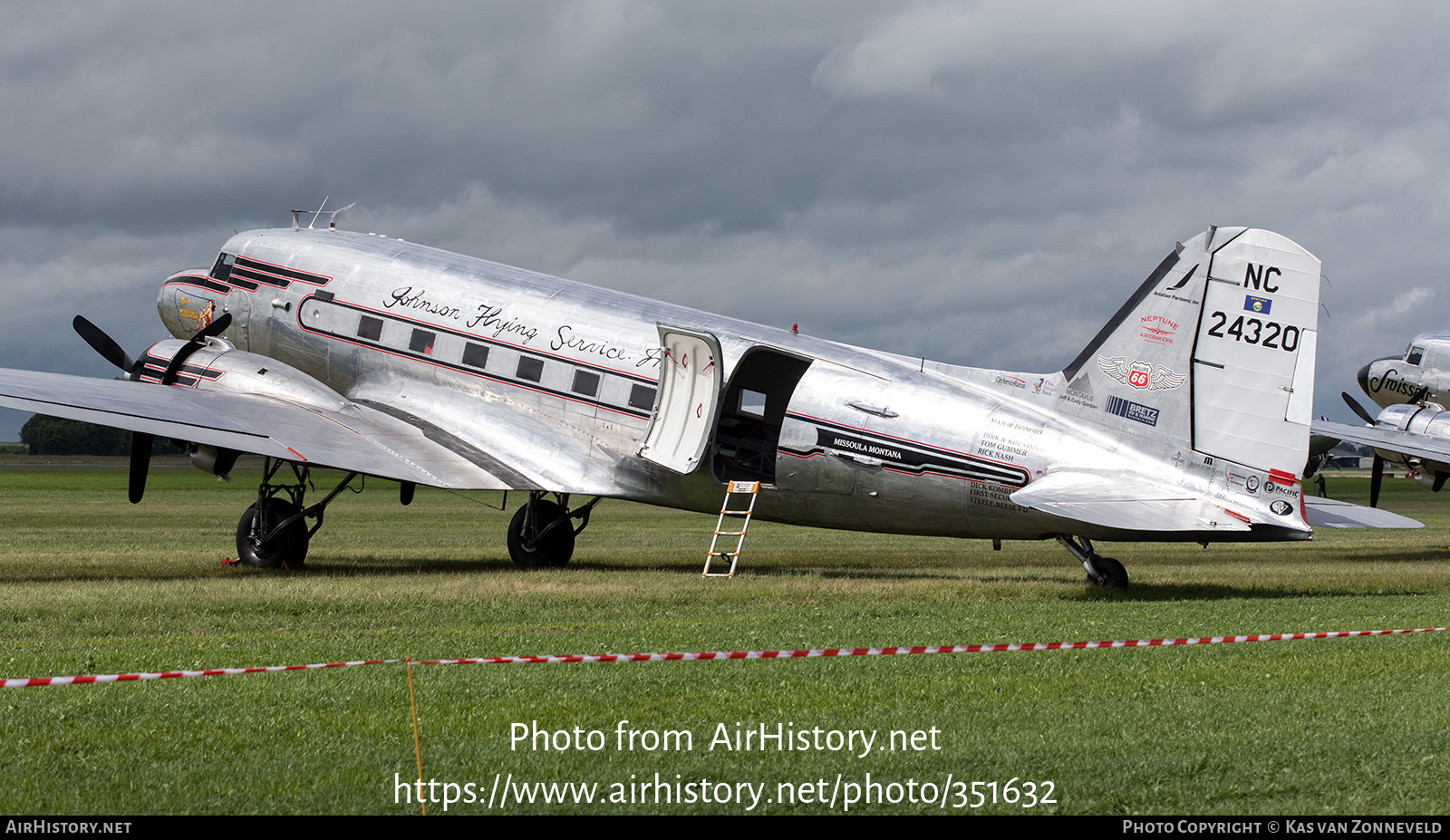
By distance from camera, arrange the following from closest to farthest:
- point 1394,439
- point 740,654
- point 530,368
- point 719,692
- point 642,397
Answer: point 719,692, point 740,654, point 642,397, point 530,368, point 1394,439

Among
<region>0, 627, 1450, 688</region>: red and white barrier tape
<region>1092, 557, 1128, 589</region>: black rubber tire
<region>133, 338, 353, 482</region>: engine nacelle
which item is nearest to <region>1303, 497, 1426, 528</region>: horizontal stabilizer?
<region>1092, 557, 1128, 589</region>: black rubber tire

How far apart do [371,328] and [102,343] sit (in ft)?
16.4

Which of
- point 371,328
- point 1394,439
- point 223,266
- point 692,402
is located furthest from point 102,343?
point 1394,439

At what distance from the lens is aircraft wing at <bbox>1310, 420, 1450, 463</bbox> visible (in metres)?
26.1

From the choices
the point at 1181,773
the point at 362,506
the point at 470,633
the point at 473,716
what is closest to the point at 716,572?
the point at 470,633

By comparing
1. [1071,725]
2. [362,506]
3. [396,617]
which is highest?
[1071,725]

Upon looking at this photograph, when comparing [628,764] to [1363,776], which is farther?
[628,764]

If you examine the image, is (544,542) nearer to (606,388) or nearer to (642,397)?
(606,388)

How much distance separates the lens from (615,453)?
18.0 metres

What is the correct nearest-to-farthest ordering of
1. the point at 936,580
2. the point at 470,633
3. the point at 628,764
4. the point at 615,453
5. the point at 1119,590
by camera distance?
the point at 628,764 → the point at 470,633 → the point at 1119,590 → the point at 936,580 → the point at 615,453

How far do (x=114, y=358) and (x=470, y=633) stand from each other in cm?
1241

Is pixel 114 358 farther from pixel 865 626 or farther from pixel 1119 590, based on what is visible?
pixel 1119 590

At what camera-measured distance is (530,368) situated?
729 inches

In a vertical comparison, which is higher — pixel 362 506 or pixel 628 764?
pixel 628 764
